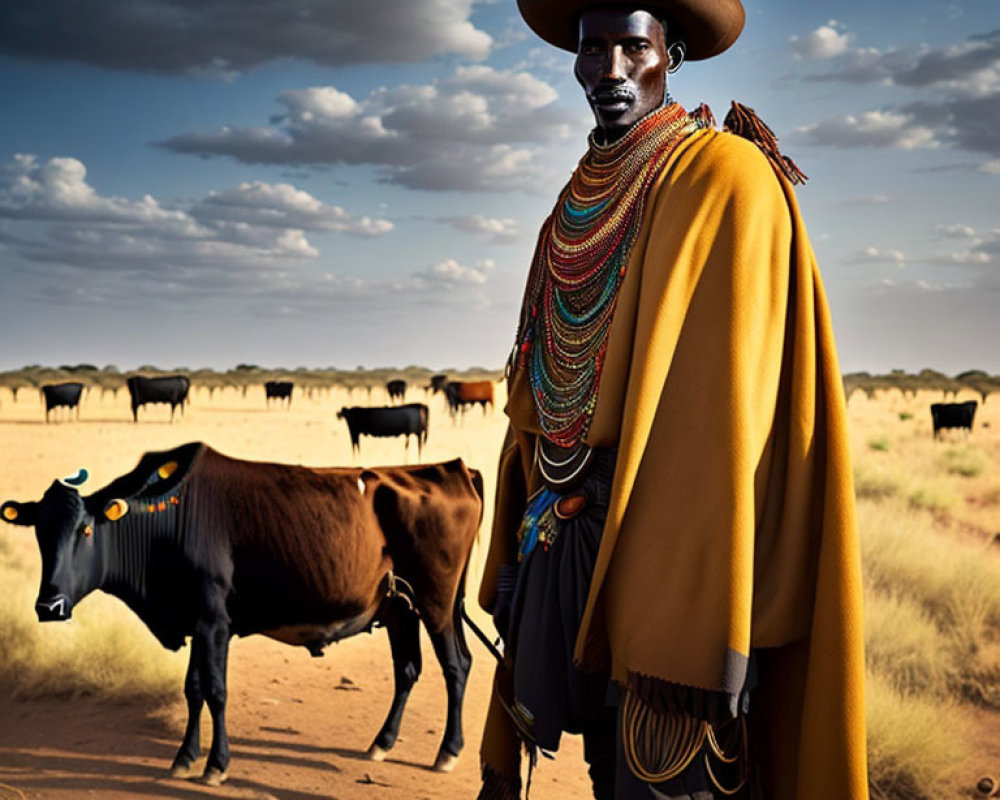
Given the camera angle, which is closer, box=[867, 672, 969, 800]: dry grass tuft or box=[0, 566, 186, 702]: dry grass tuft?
box=[867, 672, 969, 800]: dry grass tuft

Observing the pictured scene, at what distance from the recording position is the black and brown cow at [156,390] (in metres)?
33.5

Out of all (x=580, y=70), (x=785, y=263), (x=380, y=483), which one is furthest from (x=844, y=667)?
(x=380, y=483)

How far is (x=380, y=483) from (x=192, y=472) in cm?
106

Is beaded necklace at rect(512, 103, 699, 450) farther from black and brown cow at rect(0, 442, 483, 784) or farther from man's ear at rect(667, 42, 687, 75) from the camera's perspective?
black and brown cow at rect(0, 442, 483, 784)

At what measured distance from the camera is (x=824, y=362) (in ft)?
8.61

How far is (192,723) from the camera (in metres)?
5.45

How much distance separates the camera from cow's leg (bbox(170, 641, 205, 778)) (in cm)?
541

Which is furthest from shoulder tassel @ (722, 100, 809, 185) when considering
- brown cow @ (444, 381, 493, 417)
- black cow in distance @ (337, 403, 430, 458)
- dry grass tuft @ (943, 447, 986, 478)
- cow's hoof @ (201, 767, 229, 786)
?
brown cow @ (444, 381, 493, 417)

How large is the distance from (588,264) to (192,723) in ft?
12.6

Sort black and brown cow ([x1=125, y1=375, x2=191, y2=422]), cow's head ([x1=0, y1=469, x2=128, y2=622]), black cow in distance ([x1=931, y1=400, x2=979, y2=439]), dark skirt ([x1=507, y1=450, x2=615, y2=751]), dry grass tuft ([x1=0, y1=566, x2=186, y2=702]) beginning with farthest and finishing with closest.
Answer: black and brown cow ([x1=125, y1=375, x2=191, y2=422]) → black cow in distance ([x1=931, y1=400, x2=979, y2=439]) → dry grass tuft ([x1=0, y1=566, x2=186, y2=702]) → cow's head ([x1=0, y1=469, x2=128, y2=622]) → dark skirt ([x1=507, y1=450, x2=615, y2=751])

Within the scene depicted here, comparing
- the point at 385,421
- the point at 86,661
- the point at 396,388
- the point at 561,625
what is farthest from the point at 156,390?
the point at 561,625

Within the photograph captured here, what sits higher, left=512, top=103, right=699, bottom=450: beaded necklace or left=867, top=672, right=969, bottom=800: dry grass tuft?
left=512, top=103, right=699, bottom=450: beaded necklace

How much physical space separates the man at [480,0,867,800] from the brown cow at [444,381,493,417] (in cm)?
3446

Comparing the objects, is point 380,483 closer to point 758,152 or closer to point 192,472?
point 192,472
